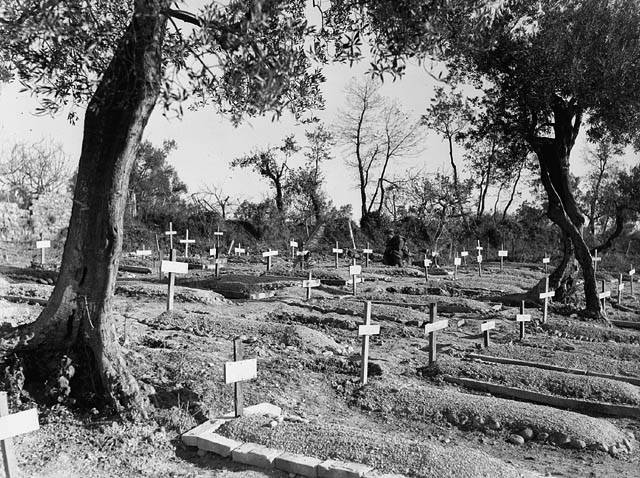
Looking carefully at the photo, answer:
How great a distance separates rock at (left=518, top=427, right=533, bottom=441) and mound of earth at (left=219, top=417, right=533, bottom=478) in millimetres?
1242

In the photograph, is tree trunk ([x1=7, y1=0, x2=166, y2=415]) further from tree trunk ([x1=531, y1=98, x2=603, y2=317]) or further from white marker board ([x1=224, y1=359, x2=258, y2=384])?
tree trunk ([x1=531, y1=98, x2=603, y2=317])

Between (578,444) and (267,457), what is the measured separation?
3085mm

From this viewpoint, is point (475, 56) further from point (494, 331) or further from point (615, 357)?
point (615, 357)

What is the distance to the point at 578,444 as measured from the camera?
6137 mm

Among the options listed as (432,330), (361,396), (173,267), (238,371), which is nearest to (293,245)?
(173,267)

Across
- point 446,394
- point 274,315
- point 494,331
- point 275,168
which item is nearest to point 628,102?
point 494,331

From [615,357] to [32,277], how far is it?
12.8m

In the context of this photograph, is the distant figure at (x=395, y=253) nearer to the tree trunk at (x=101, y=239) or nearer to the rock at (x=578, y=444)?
the rock at (x=578, y=444)

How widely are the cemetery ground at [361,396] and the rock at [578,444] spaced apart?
0.02 m

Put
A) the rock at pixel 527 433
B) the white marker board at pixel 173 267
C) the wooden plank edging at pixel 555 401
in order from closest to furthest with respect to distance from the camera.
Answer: the rock at pixel 527 433, the wooden plank edging at pixel 555 401, the white marker board at pixel 173 267

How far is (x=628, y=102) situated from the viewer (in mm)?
13992

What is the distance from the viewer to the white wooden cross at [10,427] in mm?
4184

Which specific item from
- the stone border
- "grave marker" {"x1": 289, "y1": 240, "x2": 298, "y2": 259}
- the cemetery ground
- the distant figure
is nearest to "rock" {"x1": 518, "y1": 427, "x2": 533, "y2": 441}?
the cemetery ground

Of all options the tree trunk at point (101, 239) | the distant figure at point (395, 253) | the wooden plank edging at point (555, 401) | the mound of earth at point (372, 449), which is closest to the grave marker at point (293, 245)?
the distant figure at point (395, 253)
